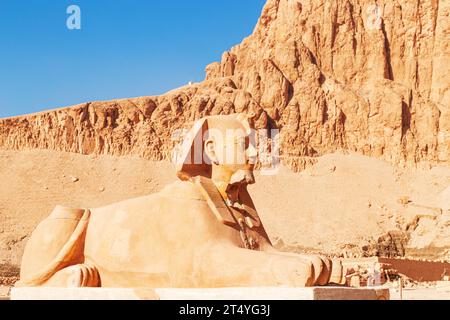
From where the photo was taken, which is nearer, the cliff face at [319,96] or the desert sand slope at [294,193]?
the desert sand slope at [294,193]

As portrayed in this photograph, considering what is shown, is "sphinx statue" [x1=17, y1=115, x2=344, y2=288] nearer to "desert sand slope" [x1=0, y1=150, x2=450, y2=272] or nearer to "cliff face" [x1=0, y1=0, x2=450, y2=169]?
"desert sand slope" [x1=0, y1=150, x2=450, y2=272]

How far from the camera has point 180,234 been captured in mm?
6297

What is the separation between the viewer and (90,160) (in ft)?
176

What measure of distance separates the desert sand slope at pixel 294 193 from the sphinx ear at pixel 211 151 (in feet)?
112

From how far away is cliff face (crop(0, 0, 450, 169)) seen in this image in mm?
55625

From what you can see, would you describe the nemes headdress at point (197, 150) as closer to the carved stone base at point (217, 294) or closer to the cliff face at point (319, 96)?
the carved stone base at point (217, 294)

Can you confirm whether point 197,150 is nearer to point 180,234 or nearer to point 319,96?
point 180,234

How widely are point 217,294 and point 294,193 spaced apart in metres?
47.6

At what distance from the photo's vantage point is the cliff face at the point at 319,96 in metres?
55.6

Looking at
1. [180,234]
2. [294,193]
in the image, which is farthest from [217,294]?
[294,193]

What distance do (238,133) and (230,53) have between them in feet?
200

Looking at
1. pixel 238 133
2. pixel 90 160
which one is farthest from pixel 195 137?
pixel 90 160

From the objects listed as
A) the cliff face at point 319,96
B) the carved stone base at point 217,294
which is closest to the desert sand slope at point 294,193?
the cliff face at point 319,96

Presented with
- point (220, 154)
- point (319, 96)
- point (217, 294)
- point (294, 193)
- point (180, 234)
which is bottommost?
point (294, 193)
